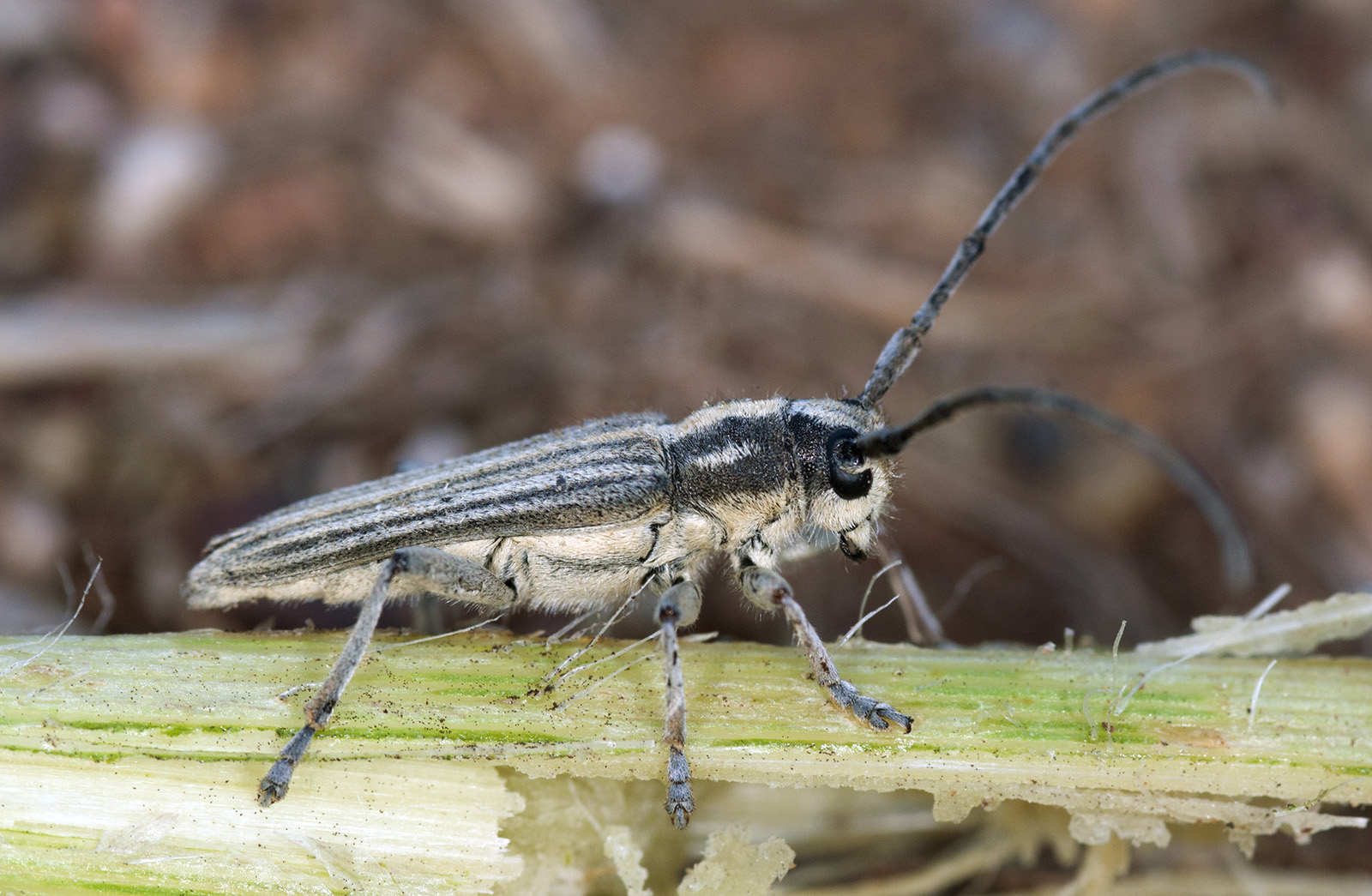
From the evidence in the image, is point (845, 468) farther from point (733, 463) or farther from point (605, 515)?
point (605, 515)

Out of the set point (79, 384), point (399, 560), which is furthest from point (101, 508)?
point (399, 560)

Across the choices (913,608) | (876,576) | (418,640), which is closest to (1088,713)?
(876,576)

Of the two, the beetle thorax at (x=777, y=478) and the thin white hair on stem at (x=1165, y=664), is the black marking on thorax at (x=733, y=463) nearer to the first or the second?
the beetle thorax at (x=777, y=478)

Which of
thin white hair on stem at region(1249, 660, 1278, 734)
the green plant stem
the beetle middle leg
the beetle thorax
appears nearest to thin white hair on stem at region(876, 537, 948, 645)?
the beetle thorax

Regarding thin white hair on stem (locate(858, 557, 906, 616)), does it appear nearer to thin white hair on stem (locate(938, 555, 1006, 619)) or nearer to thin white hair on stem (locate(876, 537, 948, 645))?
thin white hair on stem (locate(876, 537, 948, 645))

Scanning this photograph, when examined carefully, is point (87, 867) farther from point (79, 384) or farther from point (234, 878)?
point (79, 384)

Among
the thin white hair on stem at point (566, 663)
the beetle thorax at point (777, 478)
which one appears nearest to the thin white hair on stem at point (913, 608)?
the beetle thorax at point (777, 478)
